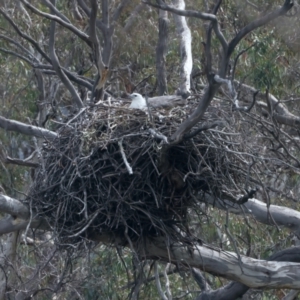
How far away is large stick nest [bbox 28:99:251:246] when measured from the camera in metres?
5.12

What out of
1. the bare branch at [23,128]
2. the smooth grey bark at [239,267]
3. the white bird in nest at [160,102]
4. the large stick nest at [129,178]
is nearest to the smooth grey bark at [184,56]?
the white bird in nest at [160,102]

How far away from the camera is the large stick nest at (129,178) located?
5125 mm

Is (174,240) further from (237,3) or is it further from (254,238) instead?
(237,3)

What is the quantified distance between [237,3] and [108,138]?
5.53 meters

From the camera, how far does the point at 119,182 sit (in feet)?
16.9

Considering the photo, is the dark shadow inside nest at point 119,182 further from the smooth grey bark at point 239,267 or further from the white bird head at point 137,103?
the smooth grey bark at point 239,267

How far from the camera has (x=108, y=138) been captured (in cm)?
523

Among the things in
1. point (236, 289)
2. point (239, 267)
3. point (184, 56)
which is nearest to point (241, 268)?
point (239, 267)

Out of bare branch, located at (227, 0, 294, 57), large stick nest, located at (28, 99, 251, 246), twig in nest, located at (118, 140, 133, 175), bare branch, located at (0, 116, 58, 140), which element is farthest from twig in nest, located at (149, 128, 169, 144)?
bare branch, located at (0, 116, 58, 140)

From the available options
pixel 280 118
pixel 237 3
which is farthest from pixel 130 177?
pixel 237 3

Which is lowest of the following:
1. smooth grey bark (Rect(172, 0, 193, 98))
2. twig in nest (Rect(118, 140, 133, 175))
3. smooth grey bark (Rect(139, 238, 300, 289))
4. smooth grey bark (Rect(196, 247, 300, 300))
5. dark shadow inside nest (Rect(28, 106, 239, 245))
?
smooth grey bark (Rect(196, 247, 300, 300))

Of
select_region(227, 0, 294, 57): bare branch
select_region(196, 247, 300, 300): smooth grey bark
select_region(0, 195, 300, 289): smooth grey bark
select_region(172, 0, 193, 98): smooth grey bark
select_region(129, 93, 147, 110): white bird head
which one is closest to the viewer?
select_region(227, 0, 294, 57): bare branch

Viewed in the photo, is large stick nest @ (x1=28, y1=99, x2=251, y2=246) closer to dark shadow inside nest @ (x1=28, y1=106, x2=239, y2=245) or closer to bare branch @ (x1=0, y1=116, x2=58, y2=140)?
dark shadow inside nest @ (x1=28, y1=106, x2=239, y2=245)

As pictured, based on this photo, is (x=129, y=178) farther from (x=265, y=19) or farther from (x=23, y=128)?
(x=23, y=128)
